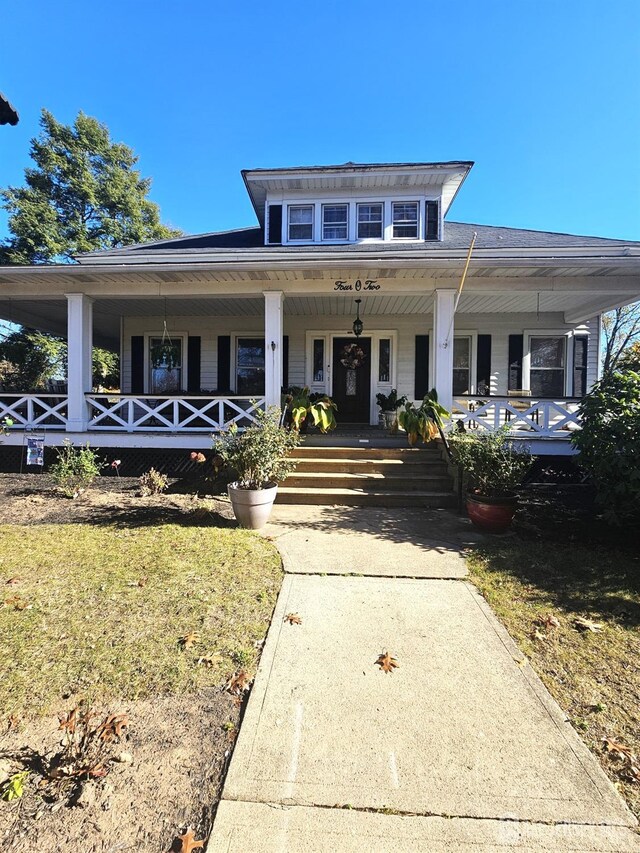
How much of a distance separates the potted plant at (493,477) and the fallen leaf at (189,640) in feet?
12.0

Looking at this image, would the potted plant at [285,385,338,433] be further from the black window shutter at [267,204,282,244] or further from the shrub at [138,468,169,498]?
the black window shutter at [267,204,282,244]

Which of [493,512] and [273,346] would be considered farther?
[273,346]

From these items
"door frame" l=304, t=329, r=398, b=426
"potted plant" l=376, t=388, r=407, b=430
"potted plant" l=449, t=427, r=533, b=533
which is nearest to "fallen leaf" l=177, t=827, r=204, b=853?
"potted plant" l=449, t=427, r=533, b=533

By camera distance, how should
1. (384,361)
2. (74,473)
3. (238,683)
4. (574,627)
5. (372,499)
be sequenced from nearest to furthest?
(238,683)
(574,627)
(372,499)
(74,473)
(384,361)

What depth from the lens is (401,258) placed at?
700cm

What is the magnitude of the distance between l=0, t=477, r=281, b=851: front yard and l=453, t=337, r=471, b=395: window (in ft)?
25.2

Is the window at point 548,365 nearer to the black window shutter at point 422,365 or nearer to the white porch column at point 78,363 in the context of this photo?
the black window shutter at point 422,365

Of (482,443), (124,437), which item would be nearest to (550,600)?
(482,443)

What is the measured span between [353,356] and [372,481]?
5.01m

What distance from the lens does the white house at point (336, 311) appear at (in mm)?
7406

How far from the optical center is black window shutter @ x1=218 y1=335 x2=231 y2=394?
11.0 metres

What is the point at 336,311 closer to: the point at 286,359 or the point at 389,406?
the point at 286,359

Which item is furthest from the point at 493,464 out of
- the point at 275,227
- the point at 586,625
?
the point at 275,227

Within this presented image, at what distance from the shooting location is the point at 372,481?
6551 mm
